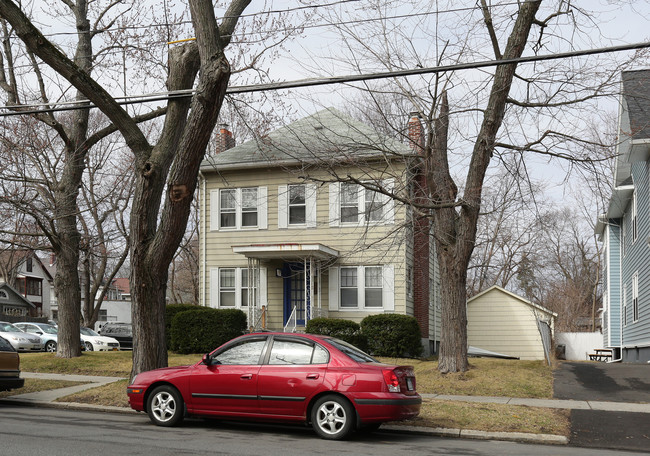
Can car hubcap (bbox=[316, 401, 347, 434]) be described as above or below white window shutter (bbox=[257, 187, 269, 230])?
below

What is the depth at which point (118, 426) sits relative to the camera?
1031cm

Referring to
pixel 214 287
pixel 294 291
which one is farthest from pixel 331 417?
pixel 214 287

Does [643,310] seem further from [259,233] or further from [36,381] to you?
[36,381]

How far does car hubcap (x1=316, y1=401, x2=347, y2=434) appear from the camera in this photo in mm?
9469

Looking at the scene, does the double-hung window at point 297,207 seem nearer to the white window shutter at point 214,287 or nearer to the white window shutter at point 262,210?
the white window shutter at point 262,210

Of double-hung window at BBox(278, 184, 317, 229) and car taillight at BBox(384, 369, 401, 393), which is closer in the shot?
car taillight at BBox(384, 369, 401, 393)

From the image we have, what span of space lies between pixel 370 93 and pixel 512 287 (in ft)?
146

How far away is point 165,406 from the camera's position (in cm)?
1050

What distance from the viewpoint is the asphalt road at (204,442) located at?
8234 millimetres

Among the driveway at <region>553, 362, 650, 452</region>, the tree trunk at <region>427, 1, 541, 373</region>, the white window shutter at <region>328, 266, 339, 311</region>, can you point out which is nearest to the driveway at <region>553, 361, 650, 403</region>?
the driveway at <region>553, 362, 650, 452</region>

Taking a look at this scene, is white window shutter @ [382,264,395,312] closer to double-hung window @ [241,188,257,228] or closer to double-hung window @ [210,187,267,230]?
double-hung window @ [210,187,267,230]

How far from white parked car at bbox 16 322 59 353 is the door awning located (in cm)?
1270

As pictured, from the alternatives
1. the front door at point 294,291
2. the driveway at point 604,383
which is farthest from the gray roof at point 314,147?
the driveway at point 604,383

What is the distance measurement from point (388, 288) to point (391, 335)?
9.45 ft
